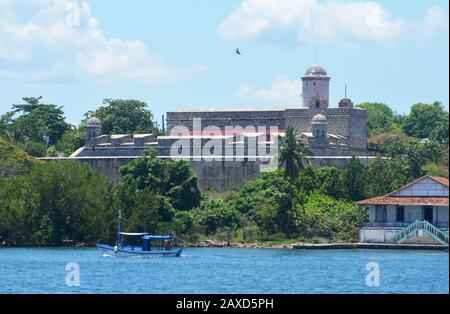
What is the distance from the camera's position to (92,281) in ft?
148

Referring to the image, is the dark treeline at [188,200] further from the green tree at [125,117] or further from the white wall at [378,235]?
the green tree at [125,117]

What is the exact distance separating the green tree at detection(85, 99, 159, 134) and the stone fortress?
242 inches

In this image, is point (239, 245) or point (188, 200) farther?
point (188, 200)

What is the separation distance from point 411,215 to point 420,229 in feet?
4.56

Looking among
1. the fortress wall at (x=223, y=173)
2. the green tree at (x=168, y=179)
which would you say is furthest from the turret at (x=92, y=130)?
the green tree at (x=168, y=179)

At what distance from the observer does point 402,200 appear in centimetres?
6519

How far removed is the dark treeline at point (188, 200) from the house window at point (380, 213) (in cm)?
107

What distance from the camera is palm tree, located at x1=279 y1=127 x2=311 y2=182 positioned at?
7344cm

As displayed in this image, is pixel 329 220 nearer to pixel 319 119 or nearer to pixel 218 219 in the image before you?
pixel 218 219

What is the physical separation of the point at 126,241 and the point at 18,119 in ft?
132

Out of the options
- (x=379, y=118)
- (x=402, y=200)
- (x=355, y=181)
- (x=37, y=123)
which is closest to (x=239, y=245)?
(x=355, y=181)
